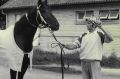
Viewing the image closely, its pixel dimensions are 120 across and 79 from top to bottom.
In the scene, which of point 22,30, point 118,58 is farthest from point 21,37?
point 118,58

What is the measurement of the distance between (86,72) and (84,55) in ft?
1.37

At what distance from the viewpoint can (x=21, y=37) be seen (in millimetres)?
7484

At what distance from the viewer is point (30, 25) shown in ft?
24.4

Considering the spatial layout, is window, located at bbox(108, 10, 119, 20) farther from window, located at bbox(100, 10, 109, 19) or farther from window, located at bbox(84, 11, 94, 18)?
window, located at bbox(84, 11, 94, 18)

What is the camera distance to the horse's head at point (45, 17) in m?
7.17

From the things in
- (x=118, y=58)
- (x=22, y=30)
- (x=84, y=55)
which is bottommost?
(x=118, y=58)

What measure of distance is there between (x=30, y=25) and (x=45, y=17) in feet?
1.31

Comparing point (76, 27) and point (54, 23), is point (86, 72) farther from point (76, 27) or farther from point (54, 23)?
point (76, 27)

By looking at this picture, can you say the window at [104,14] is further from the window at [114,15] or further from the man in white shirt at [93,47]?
the man in white shirt at [93,47]

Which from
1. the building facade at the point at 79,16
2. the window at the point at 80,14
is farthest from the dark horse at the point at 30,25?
the window at the point at 80,14

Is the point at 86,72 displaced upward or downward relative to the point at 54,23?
downward

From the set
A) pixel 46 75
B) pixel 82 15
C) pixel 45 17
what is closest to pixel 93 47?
pixel 45 17

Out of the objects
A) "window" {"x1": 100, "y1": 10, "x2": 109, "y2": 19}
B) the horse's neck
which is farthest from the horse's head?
"window" {"x1": 100, "y1": 10, "x2": 109, "y2": 19}

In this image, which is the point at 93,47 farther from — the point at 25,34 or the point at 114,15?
the point at 114,15
